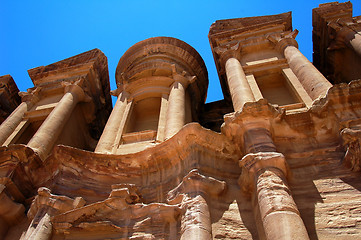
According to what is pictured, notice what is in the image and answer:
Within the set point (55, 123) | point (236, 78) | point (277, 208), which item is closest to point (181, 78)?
point (236, 78)

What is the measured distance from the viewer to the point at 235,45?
15.0 m

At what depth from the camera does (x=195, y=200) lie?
6.03m

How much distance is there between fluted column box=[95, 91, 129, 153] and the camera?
10.5 m

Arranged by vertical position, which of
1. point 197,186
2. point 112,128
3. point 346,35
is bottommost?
point 197,186

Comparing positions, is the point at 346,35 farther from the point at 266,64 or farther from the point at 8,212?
the point at 8,212

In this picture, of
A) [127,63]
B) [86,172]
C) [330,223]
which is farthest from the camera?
[127,63]

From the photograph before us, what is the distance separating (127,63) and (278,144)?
11560 mm

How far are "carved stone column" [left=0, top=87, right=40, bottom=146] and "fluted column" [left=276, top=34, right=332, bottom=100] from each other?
452 inches

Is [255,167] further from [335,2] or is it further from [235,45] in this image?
[335,2]

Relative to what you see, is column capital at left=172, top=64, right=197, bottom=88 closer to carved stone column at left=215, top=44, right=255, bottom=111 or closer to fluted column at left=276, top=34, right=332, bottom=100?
carved stone column at left=215, top=44, right=255, bottom=111

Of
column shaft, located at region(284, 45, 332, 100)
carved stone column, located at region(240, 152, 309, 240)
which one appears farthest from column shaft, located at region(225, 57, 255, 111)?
carved stone column, located at region(240, 152, 309, 240)

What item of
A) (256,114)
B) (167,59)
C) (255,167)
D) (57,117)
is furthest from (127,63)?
(255,167)

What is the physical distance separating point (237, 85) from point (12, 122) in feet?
31.9

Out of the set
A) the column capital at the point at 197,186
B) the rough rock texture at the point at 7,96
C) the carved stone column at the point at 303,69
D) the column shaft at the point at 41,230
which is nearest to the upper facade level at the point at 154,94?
the column capital at the point at 197,186
